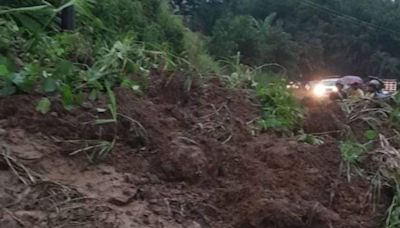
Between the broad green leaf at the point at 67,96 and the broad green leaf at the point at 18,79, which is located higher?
the broad green leaf at the point at 18,79

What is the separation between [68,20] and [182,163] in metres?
1.21

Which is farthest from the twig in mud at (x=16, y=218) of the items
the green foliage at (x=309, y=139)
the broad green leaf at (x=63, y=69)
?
the green foliage at (x=309, y=139)

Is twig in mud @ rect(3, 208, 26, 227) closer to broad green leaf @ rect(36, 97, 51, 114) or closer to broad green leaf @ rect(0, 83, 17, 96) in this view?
broad green leaf @ rect(36, 97, 51, 114)

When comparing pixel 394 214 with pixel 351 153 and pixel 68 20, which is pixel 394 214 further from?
pixel 68 20

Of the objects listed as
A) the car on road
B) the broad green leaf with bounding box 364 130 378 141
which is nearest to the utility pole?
the car on road

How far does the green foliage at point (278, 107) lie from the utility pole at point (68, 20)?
0.90 m

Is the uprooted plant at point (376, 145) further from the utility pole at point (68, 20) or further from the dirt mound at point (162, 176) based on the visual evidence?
the utility pole at point (68, 20)

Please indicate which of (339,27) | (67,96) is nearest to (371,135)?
Result: (67,96)

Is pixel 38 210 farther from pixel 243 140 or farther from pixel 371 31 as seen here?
pixel 371 31

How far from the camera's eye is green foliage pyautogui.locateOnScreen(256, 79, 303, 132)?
3196 mm

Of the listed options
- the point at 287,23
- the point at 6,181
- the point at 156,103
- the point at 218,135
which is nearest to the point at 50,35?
the point at 156,103

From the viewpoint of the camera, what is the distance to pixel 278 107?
3332 mm

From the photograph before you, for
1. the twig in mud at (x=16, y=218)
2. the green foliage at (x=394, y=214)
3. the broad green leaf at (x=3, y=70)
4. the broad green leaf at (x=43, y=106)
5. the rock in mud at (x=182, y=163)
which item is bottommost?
the twig in mud at (x=16, y=218)

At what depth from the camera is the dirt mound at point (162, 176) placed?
7.45 feet
